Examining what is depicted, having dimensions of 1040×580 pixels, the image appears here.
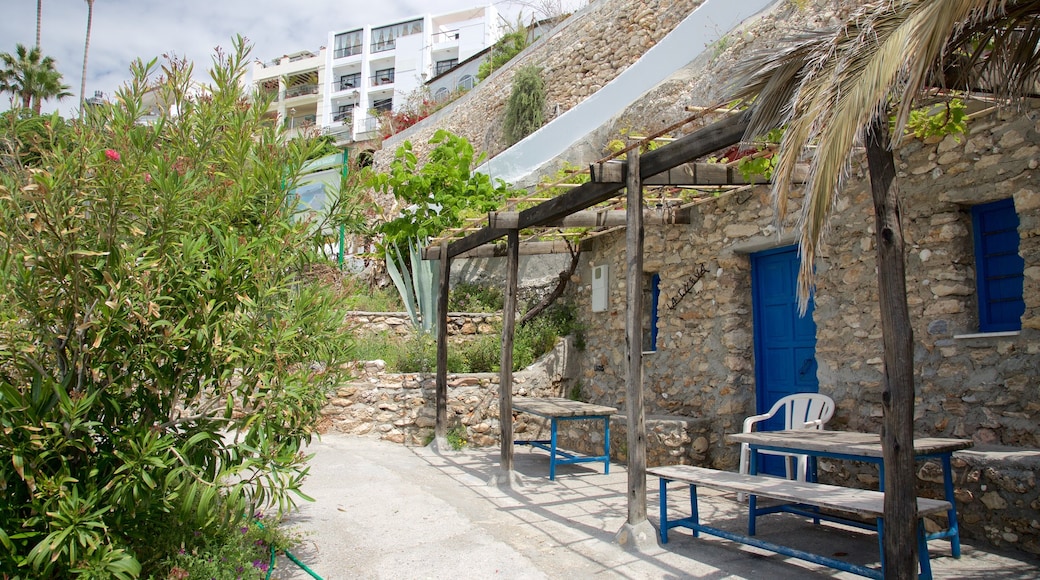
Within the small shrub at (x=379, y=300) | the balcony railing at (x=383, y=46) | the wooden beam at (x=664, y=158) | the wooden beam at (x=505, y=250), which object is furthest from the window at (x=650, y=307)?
the balcony railing at (x=383, y=46)

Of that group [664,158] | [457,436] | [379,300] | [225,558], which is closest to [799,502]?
[664,158]

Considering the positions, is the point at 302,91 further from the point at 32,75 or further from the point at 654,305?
the point at 654,305

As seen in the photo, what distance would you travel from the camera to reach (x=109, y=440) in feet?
11.2

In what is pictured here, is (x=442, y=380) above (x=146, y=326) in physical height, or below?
below

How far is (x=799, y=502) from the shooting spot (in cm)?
381

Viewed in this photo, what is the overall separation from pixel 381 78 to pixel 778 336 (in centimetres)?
3312

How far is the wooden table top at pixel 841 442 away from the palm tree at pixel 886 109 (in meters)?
0.56

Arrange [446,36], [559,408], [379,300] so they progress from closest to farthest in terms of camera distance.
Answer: [559,408]
[379,300]
[446,36]

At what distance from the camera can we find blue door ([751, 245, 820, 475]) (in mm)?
6090

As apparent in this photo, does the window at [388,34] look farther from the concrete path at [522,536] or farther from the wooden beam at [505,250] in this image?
the concrete path at [522,536]

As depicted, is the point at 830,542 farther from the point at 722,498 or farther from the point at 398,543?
the point at 398,543

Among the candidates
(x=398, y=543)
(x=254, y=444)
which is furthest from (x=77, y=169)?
(x=398, y=543)

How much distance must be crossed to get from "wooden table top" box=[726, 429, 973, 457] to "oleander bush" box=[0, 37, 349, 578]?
2.62 meters

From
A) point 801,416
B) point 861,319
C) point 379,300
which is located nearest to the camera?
point 861,319
